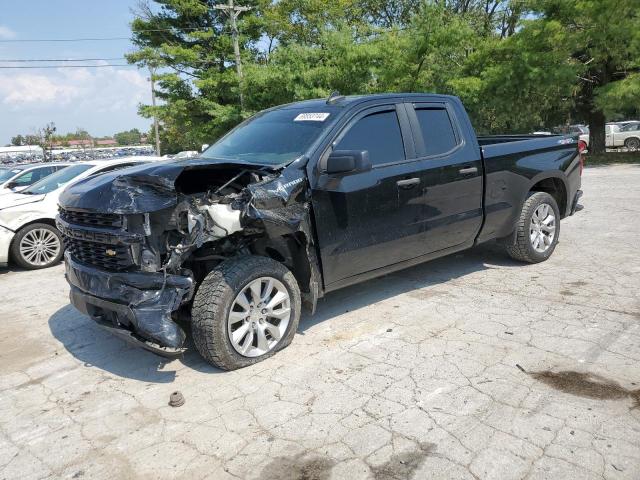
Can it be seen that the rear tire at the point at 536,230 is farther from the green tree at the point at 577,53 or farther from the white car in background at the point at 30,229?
the green tree at the point at 577,53

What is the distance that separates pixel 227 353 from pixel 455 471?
5.78 feet

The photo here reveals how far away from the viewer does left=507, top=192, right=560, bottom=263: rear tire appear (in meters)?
5.85

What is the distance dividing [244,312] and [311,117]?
6.07ft

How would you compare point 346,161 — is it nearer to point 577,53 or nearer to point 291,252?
point 291,252

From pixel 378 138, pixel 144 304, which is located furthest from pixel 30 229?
pixel 378 138

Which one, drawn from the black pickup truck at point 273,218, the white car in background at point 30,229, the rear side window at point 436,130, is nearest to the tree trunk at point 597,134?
the black pickup truck at point 273,218

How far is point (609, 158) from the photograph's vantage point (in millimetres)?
20297

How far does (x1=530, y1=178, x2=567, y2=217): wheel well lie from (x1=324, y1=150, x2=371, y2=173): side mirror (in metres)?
3.10

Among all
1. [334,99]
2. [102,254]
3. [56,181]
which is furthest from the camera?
[56,181]

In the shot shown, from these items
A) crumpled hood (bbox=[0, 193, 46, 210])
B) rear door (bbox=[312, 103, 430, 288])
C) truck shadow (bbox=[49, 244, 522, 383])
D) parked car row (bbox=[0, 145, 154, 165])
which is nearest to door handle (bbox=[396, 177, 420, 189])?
rear door (bbox=[312, 103, 430, 288])

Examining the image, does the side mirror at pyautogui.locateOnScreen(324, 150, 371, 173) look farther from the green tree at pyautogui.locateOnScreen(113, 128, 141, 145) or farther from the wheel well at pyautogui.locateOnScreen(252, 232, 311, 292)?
the green tree at pyautogui.locateOnScreen(113, 128, 141, 145)

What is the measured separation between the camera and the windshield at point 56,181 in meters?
8.18

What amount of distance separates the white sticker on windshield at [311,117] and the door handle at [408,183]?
85 cm

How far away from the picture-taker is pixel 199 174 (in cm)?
388
